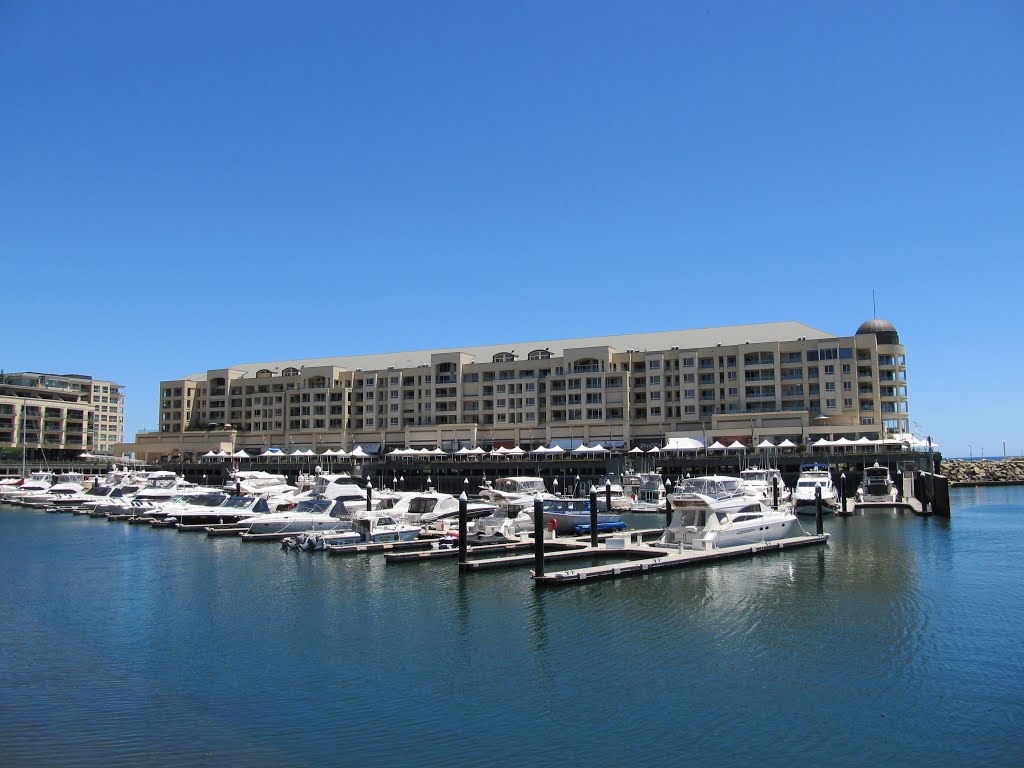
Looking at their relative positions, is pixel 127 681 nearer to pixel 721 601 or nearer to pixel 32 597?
pixel 32 597

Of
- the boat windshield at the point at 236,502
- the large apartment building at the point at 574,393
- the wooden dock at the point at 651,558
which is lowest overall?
the wooden dock at the point at 651,558

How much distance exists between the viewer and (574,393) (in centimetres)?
11375

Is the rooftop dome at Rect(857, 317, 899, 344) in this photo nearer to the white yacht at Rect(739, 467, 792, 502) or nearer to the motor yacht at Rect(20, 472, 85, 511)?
the white yacht at Rect(739, 467, 792, 502)

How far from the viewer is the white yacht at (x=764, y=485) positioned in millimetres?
64075

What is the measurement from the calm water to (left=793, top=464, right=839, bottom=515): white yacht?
28.7 meters

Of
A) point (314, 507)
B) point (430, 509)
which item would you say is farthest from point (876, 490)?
point (314, 507)

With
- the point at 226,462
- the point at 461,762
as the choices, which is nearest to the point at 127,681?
the point at 461,762

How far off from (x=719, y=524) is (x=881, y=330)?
73.7 metres

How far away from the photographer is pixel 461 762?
57.1 ft

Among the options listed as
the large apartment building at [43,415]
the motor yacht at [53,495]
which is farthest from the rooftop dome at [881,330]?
the large apartment building at [43,415]

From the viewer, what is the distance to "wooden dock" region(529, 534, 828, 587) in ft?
119

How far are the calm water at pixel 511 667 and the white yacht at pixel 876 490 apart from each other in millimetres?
35298

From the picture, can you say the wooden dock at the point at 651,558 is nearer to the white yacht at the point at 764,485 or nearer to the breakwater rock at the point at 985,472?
the white yacht at the point at 764,485

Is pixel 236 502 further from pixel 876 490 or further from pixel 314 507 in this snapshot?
pixel 876 490
